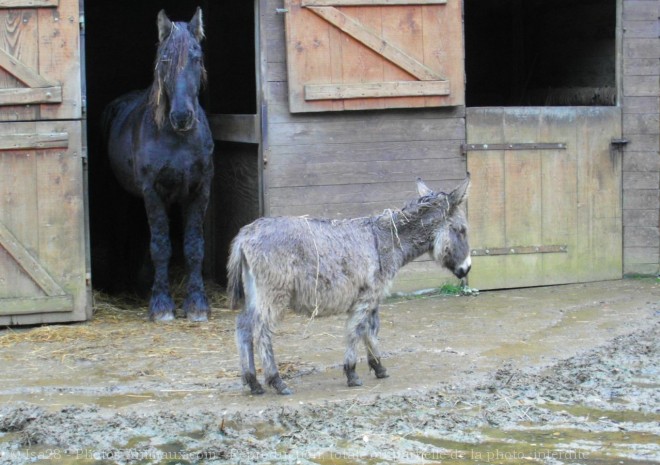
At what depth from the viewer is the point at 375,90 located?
28.7ft

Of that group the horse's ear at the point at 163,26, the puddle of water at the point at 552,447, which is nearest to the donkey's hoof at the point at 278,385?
→ the puddle of water at the point at 552,447

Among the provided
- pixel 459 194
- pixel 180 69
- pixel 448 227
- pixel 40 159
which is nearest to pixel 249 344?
pixel 448 227

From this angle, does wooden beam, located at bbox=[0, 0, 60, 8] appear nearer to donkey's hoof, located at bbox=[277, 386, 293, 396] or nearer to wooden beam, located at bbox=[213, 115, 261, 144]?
wooden beam, located at bbox=[213, 115, 261, 144]

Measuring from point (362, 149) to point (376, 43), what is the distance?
3.23 ft

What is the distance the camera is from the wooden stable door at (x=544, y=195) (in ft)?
30.5

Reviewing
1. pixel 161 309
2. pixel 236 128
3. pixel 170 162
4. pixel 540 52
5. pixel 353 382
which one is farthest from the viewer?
pixel 540 52

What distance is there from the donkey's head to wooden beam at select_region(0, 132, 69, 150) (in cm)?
344

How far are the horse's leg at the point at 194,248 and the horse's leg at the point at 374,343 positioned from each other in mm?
2704

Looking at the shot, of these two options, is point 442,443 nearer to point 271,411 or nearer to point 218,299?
point 271,411

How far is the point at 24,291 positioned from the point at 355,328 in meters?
3.49

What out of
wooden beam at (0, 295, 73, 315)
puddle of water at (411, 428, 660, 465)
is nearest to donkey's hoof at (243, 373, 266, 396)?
puddle of water at (411, 428, 660, 465)

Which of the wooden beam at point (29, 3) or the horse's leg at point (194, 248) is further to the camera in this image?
the horse's leg at point (194, 248)

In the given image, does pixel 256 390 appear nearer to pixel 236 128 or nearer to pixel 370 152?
pixel 370 152

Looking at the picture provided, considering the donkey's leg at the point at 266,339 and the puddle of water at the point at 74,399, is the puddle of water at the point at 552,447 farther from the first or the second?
the puddle of water at the point at 74,399
